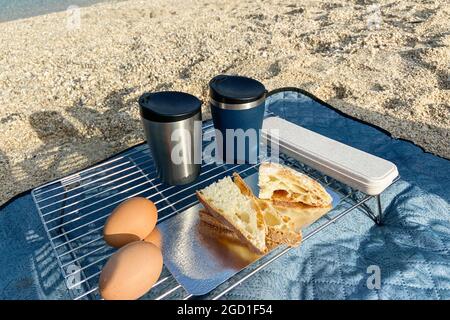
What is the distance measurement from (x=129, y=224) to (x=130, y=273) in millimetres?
159

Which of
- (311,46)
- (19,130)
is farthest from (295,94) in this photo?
(19,130)

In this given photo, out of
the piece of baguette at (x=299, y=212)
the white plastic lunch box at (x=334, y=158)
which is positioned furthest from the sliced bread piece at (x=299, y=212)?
the white plastic lunch box at (x=334, y=158)

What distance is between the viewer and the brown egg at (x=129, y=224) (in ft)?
2.97

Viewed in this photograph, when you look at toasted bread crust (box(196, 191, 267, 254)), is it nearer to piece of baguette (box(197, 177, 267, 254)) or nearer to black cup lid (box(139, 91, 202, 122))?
piece of baguette (box(197, 177, 267, 254))

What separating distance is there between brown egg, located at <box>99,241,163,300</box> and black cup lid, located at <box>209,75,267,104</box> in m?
0.46

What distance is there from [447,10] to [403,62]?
3.36 ft

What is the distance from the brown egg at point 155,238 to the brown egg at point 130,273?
0.38 feet

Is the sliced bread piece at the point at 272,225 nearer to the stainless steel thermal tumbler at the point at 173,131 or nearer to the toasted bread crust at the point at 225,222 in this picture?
the toasted bread crust at the point at 225,222

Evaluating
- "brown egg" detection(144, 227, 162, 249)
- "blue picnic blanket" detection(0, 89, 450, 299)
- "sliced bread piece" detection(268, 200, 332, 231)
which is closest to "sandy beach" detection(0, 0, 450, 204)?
"blue picnic blanket" detection(0, 89, 450, 299)

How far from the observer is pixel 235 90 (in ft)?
3.52

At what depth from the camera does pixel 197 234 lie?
3.17 ft

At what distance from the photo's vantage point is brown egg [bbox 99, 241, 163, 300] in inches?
30.4

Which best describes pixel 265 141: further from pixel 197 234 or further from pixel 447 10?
pixel 447 10

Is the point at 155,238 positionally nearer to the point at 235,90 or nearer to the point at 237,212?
the point at 237,212
